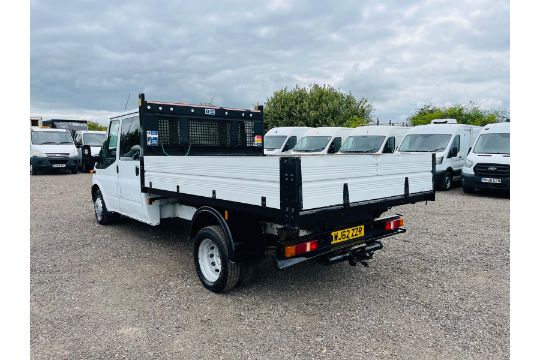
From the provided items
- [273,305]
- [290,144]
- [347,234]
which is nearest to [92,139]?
[290,144]

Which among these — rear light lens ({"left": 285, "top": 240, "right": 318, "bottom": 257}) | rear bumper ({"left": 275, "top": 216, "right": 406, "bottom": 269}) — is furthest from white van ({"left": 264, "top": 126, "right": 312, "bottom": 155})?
rear light lens ({"left": 285, "top": 240, "right": 318, "bottom": 257})

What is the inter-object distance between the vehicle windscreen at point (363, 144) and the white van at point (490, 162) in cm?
367

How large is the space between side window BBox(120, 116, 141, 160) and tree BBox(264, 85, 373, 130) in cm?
2637

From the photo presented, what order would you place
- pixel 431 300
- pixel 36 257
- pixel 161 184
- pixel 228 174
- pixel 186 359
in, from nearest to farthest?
pixel 186 359, pixel 228 174, pixel 431 300, pixel 161 184, pixel 36 257

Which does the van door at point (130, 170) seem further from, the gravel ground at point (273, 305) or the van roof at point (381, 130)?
the van roof at point (381, 130)

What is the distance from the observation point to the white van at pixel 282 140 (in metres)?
18.6

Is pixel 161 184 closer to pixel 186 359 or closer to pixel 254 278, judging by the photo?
pixel 254 278

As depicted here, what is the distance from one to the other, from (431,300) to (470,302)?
39 centimetres

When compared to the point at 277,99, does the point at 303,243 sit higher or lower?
lower

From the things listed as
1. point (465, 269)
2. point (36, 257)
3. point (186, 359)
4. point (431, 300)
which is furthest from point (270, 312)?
point (36, 257)

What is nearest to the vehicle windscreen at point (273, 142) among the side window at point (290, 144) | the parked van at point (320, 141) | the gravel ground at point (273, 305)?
the side window at point (290, 144)

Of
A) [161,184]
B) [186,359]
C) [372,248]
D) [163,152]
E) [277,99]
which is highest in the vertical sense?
[277,99]

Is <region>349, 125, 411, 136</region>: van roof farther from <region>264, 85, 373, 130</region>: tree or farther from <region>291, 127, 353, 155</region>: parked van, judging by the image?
<region>264, 85, 373, 130</region>: tree

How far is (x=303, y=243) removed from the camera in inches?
152
